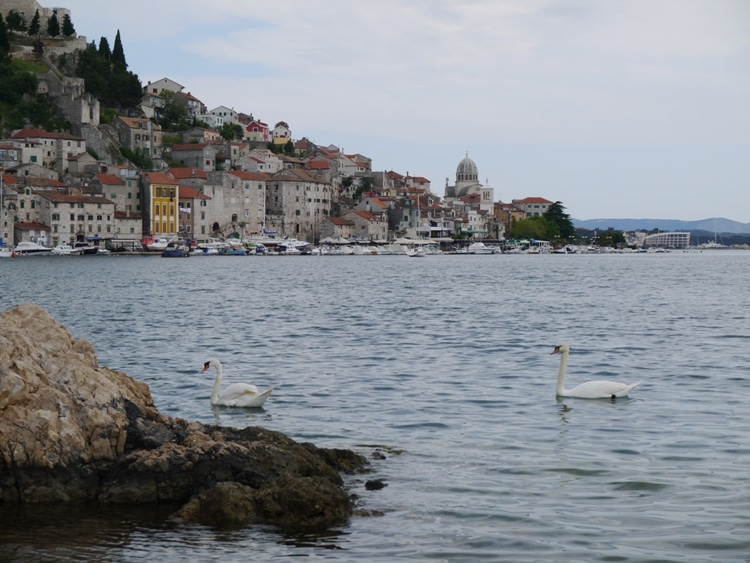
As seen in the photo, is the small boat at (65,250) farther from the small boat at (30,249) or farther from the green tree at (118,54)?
the green tree at (118,54)

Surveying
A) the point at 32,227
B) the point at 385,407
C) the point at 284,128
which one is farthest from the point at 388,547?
the point at 284,128

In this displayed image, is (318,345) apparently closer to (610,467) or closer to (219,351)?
(219,351)

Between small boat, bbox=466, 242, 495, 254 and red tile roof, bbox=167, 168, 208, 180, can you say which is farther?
small boat, bbox=466, 242, 495, 254

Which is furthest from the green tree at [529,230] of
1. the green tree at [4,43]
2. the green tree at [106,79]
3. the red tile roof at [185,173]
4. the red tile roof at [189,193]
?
the green tree at [4,43]

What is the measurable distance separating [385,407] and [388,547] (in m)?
6.30

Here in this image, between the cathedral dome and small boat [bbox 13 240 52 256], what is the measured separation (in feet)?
338

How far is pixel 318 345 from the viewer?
23.6 meters

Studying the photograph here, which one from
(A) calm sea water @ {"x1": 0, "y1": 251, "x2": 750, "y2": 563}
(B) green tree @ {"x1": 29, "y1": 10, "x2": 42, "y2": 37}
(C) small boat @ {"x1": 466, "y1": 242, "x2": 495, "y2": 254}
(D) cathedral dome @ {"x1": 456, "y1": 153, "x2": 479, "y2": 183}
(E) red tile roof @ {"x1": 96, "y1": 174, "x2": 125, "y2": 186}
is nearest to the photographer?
(A) calm sea water @ {"x1": 0, "y1": 251, "x2": 750, "y2": 563}

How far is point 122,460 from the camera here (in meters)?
9.73

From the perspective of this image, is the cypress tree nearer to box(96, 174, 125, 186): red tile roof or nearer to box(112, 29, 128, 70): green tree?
box(112, 29, 128, 70): green tree

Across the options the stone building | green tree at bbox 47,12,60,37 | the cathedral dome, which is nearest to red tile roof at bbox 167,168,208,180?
the stone building

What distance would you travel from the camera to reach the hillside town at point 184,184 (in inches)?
4060

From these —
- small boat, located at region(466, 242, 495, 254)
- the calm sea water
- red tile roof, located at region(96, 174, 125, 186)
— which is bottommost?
the calm sea water

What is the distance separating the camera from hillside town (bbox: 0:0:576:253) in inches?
4060
